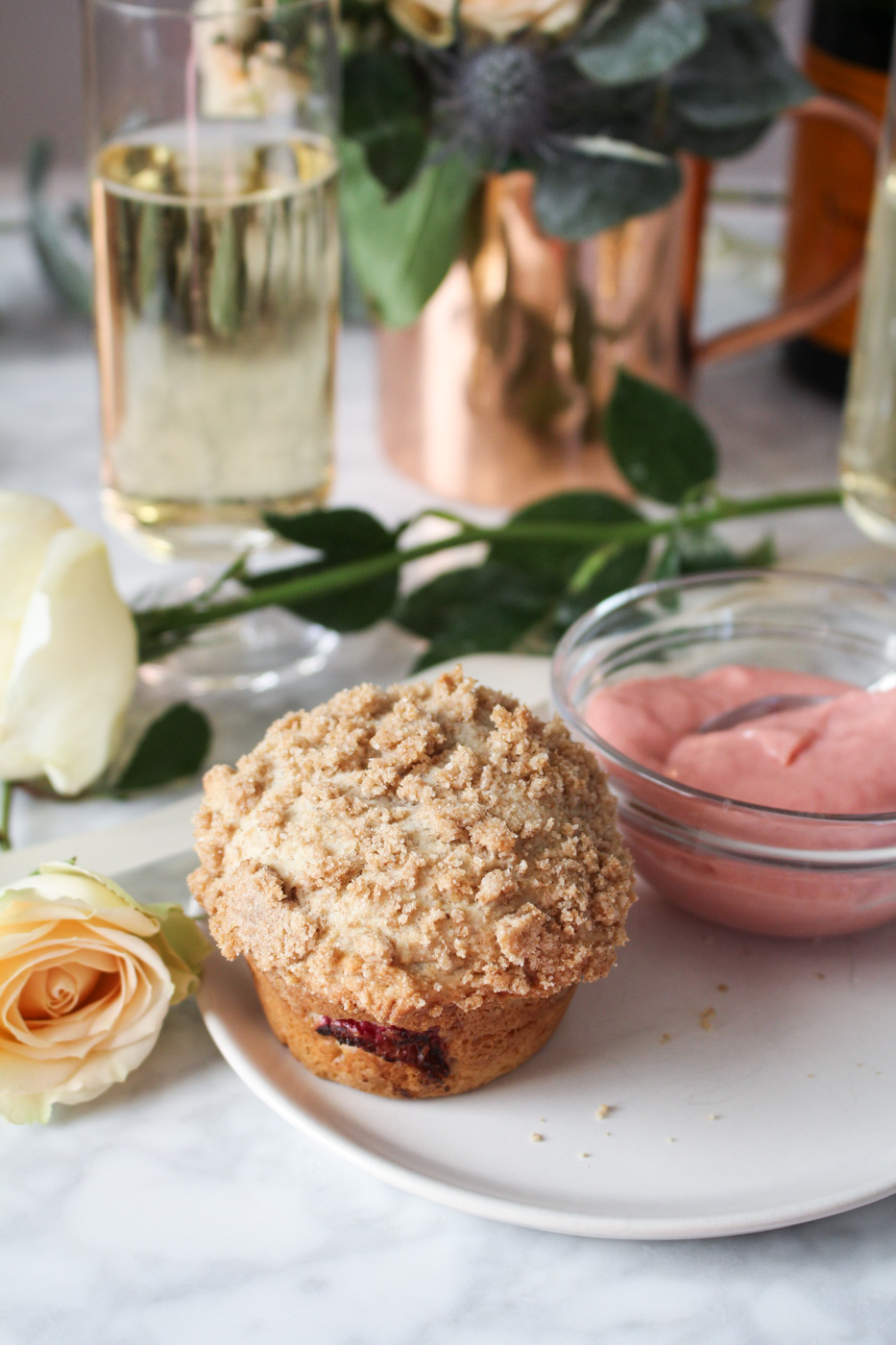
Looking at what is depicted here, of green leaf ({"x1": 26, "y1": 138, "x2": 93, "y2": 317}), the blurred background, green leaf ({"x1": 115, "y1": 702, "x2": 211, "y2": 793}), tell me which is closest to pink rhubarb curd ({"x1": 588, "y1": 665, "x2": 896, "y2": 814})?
green leaf ({"x1": 115, "y1": 702, "x2": 211, "y2": 793})

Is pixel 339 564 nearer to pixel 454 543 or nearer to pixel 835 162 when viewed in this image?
pixel 454 543

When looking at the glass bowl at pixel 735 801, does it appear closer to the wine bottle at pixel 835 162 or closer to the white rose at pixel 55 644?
the white rose at pixel 55 644

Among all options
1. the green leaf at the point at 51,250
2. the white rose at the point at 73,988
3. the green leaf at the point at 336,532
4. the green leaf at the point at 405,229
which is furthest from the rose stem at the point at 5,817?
the green leaf at the point at 51,250

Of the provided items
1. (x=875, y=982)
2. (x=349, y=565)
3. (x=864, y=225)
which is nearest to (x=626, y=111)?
(x=864, y=225)

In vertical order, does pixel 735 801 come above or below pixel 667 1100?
above

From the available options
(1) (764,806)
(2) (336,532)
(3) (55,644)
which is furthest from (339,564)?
(1) (764,806)

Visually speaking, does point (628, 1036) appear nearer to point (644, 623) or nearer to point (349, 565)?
point (644, 623)

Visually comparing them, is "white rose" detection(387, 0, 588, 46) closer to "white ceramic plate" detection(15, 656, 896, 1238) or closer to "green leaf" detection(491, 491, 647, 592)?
"green leaf" detection(491, 491, 647, 592)
